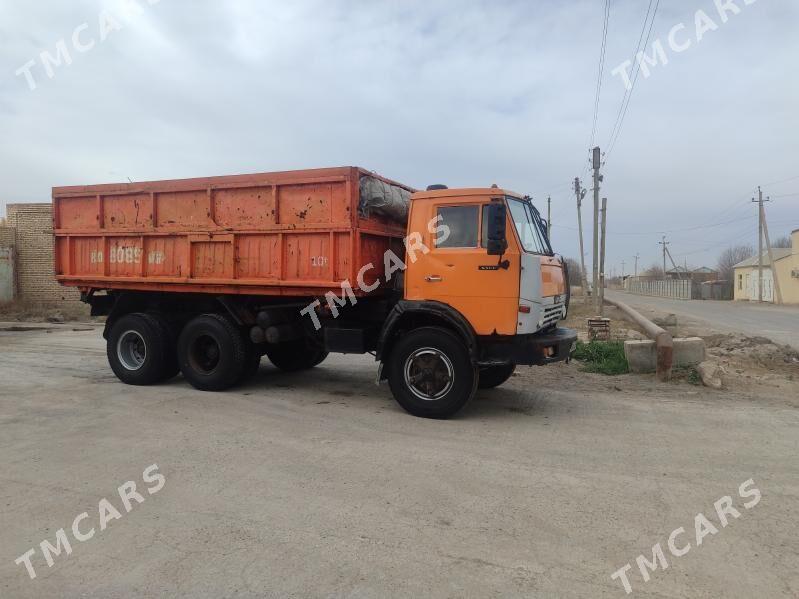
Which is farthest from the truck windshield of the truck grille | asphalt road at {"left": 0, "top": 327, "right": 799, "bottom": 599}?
asphalt road at {"left": 0, "top": 327, "right": 799, "bottom": 599}

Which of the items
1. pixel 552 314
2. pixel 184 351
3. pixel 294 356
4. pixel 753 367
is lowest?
pixel 753 367

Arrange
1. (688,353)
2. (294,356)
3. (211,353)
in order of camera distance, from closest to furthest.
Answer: (211,353) → (688,353) → (294,356)

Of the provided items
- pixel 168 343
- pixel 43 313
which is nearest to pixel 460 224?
pixel 168 343

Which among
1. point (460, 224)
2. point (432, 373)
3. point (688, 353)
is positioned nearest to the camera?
point (460, 224)

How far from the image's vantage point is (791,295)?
4075cm

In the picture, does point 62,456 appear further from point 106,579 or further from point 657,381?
point 657,381

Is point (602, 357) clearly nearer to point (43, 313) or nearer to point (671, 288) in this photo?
point (43, 313)

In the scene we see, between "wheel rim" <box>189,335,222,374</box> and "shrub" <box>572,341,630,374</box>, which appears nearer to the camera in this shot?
"wheel rim" <box>189,335,222,374</box>

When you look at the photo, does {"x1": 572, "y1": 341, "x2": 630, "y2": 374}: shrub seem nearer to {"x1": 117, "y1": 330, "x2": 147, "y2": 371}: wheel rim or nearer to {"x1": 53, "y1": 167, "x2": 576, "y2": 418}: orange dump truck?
{"x1": 53, "y1": 167, "x2": 576, "y2": 418}: orange dump truck

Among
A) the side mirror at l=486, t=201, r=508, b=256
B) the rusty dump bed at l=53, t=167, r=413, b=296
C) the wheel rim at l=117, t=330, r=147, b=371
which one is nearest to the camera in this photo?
the side mirror at l=486, t=201, r=508, b=256

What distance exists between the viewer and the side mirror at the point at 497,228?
6.00 metres

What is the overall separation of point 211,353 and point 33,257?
1823 centimetres

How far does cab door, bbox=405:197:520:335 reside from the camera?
20.5ft

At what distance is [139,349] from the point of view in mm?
8695
